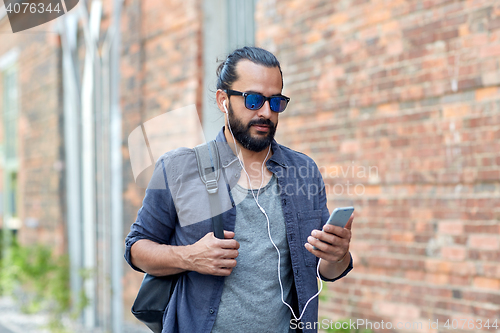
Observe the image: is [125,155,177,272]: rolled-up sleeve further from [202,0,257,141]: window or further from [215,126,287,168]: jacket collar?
[202,0,257,141]: window

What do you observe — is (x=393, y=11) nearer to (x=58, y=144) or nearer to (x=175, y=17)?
(x=175, y=17)

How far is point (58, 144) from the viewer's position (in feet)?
24.9

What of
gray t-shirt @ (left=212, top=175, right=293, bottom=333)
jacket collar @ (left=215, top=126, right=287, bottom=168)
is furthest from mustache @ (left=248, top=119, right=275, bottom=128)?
gray t-shirt @ (left=212, top=175, right=293, bottom=333)

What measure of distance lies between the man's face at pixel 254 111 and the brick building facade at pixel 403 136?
48 centimetres

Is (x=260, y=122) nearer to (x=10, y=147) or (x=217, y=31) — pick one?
(x=217, y=31)

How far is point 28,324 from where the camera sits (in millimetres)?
6867

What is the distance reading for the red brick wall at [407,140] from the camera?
3.06 m

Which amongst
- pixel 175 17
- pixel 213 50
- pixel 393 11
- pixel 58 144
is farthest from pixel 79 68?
pixel 393 11

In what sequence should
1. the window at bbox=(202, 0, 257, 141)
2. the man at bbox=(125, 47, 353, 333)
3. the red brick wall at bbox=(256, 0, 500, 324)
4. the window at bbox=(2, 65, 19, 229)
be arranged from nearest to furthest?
1. the man at bbox=(125, 47, 353, 333)
2. the red brick wall at bbox=(256, 0, 500, 324)
3. the window at bbox=(202, 0, 257, 141)
4. the window at bbox=(2, 65, 19, 229)

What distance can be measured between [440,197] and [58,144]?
6148 mm

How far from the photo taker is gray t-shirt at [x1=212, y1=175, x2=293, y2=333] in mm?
1890

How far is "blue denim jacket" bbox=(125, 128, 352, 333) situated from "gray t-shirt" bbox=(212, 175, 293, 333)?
35mm

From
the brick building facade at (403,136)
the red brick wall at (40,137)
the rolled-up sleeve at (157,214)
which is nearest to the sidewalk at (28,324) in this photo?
the red brick wall at (40,137)

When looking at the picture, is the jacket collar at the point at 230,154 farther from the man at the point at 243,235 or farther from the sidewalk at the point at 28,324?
the sidewalk at the point at 28,324
